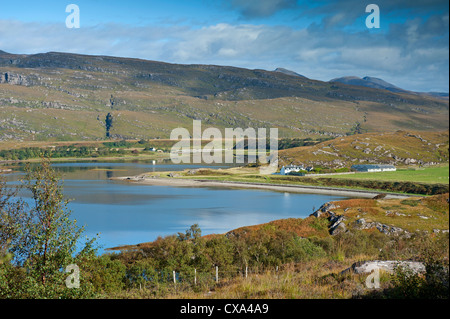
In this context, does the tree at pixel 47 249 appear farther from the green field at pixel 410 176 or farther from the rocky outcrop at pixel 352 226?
the green field at pixel 410 176

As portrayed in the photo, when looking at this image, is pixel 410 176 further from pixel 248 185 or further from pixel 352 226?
pixel 352 226

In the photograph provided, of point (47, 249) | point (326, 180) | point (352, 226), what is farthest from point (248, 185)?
point (47, 249)

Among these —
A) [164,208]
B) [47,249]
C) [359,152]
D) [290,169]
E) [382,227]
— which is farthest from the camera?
[359,152]

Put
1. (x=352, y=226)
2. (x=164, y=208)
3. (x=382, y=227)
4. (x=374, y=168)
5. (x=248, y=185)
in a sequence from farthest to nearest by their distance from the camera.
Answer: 1. (x=374, y=168)
2. (x=248, y=185)
3. (x=164, y=208)
4. (x=352, y=226)
5. (x=382, y=227)

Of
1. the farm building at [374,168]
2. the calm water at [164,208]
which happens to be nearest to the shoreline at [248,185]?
the calm water at [164,208]

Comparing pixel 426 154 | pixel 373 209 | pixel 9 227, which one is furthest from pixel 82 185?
pixel 9 227

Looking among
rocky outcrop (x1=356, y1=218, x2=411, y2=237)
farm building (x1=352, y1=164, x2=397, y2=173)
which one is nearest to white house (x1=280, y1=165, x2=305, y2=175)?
farm building (x1=352, y1=164, x2=397, y2=173)
